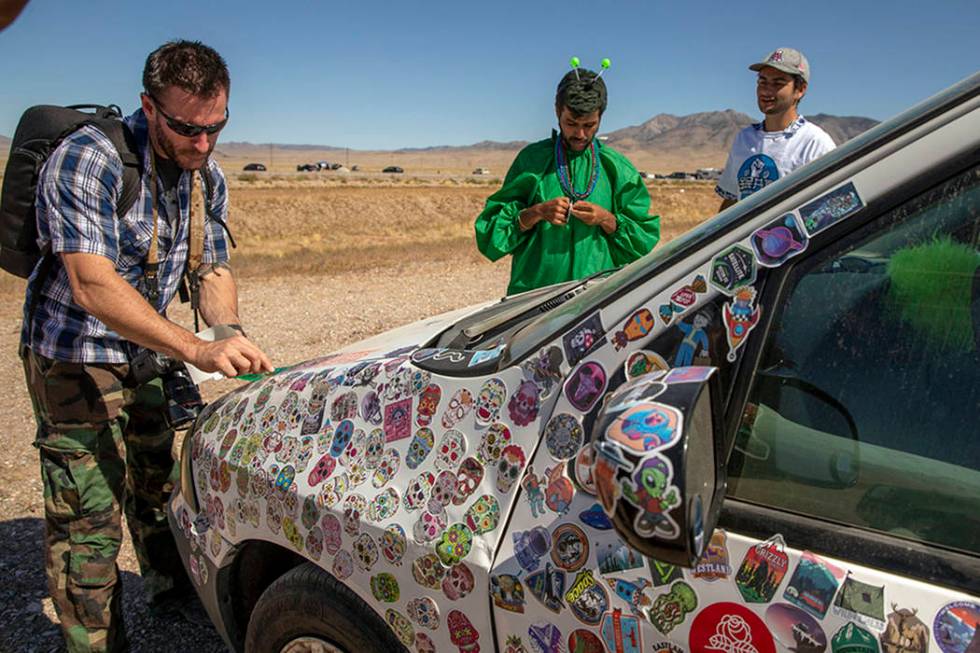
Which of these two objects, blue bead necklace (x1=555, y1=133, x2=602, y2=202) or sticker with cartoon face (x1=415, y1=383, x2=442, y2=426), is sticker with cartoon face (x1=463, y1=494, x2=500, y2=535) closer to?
sticker with cartoon face (x1=415, y1=383, x2=442, y2=426)

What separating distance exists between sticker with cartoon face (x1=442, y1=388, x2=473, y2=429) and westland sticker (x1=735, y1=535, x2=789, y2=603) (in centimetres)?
66

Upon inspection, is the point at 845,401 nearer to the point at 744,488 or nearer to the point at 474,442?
the point at 744,488

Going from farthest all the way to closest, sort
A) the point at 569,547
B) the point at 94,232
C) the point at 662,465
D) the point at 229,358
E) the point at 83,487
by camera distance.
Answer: the point at 83,487
the point at 94,232
the point at 229,358
the point at 569,547
the point at 662,465

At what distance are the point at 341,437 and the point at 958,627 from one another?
1.33 metres

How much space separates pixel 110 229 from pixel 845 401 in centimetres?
238

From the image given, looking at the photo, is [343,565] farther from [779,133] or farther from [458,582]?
[779,133]

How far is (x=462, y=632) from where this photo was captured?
1671mm

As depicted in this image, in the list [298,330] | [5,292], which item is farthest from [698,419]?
[5,292]

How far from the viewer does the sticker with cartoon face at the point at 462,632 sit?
5.42 feet

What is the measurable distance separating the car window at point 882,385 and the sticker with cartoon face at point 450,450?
574mm

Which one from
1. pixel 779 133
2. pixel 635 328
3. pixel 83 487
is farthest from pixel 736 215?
pixel 779 133

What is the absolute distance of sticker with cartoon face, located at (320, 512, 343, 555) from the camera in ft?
6.12

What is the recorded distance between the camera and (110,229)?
270 centimetres

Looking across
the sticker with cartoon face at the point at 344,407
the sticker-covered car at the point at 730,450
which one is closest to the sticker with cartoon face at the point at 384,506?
the sticker-covered car at the point at 730,450
